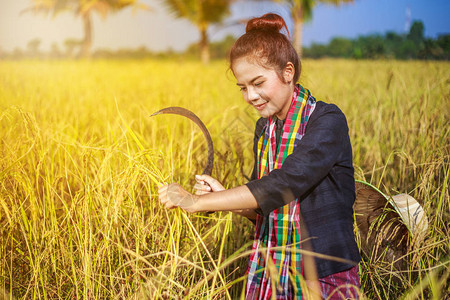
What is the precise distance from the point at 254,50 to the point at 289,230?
1.67 ft

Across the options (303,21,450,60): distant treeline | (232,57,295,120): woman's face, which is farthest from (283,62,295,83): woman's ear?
(303,21,450,60): distant treeline

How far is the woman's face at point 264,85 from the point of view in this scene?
1.04 metres

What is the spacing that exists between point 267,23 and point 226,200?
22.1 inches

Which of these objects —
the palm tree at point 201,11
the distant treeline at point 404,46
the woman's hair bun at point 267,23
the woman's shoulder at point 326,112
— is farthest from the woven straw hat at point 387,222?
the palm tree at point 201,11

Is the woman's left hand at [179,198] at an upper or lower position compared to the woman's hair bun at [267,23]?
lower

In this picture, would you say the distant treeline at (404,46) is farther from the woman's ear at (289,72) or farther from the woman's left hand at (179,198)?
the woman's left hand at (179,198)

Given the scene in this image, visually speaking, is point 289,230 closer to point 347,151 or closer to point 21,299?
point 347,151

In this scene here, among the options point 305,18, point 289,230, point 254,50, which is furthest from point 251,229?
point 305,18

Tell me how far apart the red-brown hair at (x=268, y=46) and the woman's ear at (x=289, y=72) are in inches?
0.4

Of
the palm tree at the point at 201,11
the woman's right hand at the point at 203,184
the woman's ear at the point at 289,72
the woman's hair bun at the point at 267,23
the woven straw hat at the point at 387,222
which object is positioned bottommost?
the woven straw hat at the point at 387,222

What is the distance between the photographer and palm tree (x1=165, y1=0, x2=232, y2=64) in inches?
650

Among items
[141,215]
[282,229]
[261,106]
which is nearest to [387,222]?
[282,229]

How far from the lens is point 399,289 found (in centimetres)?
133

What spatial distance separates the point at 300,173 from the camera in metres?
0.91
